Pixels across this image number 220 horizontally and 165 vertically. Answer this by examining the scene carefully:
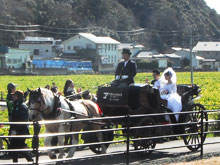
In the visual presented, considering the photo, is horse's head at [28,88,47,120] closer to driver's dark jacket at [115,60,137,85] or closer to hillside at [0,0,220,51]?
driver's dark jacket at [115,60,137,85]

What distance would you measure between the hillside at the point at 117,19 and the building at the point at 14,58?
1620 cm

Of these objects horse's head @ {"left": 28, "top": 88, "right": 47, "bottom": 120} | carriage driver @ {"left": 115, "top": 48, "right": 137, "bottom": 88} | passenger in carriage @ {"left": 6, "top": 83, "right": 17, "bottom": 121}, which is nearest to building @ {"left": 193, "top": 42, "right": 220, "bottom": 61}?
carriage driver @ {"left": 115, "top": 48, "right": 137, "bottom": 88}

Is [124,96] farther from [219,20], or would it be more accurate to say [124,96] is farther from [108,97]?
[219,20]

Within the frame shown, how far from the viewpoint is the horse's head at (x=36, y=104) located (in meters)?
9.72

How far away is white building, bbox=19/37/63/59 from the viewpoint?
10669 centimetres

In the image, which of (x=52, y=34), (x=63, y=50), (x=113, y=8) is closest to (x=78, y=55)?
(x=63, y=50)

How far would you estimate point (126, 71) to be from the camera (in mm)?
12195

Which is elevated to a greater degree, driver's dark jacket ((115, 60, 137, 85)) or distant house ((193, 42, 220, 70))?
distant house ((193, 42, 220, 70))

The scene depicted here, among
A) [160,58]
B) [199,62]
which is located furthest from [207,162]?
[199,62]

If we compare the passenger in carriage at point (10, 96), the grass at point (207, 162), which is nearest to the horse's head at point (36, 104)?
the passenger in carriage at point (10, 96)

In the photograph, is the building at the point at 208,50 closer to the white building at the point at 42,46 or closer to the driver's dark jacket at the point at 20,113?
the white building at the point at 42,46

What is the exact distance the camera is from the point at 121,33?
454 ft

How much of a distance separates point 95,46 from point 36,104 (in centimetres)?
9893

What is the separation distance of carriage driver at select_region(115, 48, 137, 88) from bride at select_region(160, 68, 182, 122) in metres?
1.15
